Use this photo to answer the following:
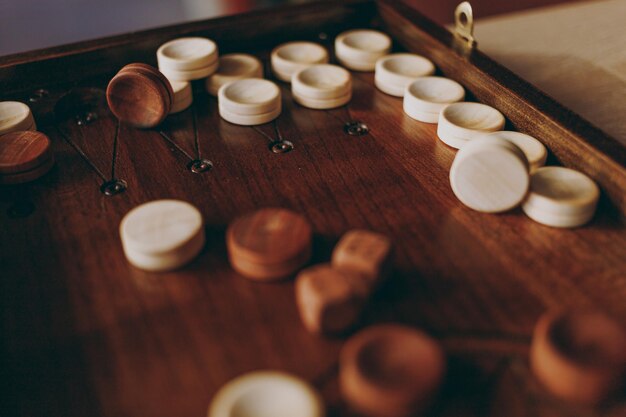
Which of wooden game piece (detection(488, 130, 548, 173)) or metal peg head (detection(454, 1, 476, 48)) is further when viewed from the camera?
metal peg head (detection(454, 1, 476, 48))

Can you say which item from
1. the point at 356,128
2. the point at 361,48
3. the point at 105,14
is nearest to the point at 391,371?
the point at 356,128

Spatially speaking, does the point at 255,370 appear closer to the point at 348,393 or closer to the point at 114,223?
the point at 348,393

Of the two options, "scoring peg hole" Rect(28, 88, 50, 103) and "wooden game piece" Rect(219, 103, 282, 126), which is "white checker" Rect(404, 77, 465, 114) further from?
"scoring peg hole" Rect(28, 88, 50, 103)

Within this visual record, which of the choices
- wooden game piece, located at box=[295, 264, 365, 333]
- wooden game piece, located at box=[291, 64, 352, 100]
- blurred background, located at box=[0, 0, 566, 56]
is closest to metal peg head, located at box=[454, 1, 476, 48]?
wooden game piece, located at box=[291, 64, 352, 100]

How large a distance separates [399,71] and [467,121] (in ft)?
1.18

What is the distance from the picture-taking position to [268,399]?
0.89 meters

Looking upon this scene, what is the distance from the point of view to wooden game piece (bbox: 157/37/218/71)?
1724 mm

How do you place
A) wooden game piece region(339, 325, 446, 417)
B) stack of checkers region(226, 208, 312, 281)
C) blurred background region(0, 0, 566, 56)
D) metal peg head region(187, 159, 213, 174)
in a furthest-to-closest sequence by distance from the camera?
blurred background region(0, 0, 566, 56) → metal peg head region(187, 159, 213, 174) → stack of checkers region(226, 208, 312, 281) → wooden game piece region(339, 325, 446, 417)

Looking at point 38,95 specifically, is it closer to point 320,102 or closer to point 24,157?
point 24,157

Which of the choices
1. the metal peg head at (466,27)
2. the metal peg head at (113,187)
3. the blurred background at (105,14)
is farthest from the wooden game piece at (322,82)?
the blurred background at (105,14)

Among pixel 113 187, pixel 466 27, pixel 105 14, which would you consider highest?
pixel 466 27

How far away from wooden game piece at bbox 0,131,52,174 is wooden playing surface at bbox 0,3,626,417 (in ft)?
0.17

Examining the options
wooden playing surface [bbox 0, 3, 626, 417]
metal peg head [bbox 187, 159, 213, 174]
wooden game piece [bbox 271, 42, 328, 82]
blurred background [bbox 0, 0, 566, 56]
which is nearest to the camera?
wooden playing surface [bbox 0, 3, 626, 417]

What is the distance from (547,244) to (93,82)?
4.54 feet
